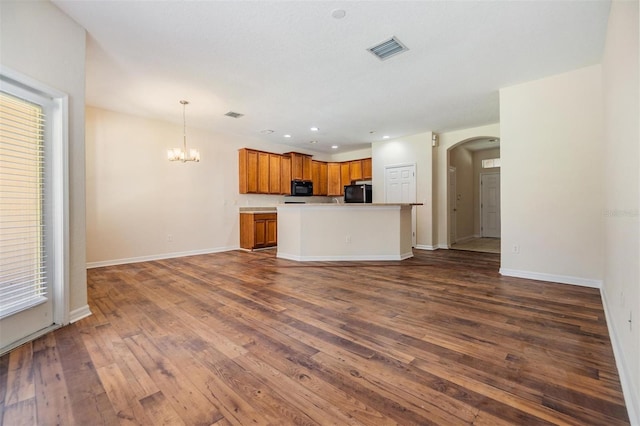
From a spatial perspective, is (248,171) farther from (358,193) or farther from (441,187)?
(441,187)

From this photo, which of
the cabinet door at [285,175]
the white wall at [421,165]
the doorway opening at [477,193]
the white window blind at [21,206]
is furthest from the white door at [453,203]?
the white window blind at [21,206]

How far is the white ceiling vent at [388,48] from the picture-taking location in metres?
2.77

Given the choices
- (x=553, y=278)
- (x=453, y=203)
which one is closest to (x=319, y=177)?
(x=453, y=203)

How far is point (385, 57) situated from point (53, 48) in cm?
306

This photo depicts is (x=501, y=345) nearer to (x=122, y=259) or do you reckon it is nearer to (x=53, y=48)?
(x=53, y=48)

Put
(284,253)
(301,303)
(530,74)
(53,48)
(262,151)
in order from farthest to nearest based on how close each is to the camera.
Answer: (262,151), (284,253), (530,74), (301,303), (53,48)

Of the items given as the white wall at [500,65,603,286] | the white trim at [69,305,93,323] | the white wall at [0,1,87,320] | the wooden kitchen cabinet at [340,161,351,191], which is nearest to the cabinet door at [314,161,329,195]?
the wooden kitchen cabinet at [340,161,351,191]

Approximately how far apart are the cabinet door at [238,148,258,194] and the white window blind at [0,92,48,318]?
4309mm

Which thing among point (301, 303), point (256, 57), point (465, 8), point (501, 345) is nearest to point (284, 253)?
point (301, 303)

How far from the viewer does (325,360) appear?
177 centimetres

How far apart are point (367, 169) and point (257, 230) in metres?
3.55

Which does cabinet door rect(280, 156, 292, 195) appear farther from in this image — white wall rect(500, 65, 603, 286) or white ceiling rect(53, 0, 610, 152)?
white wall rect(500, 65, 603, 286)

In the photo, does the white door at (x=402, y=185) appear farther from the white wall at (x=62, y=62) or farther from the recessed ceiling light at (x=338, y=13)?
the white wall at (x=62, y=62)

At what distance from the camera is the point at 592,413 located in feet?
4.29
